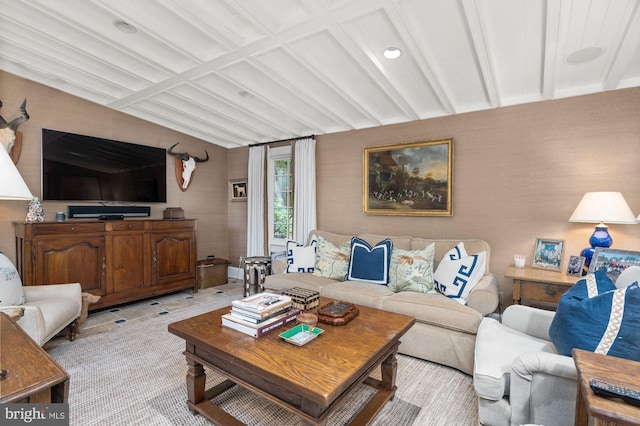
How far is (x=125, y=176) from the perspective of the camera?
4129mm

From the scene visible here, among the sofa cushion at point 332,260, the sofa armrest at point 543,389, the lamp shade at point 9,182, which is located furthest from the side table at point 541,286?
the lamp shade at point 9,182

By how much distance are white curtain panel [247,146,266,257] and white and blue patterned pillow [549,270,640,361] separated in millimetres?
4038

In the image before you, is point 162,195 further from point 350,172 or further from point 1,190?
point 1,190

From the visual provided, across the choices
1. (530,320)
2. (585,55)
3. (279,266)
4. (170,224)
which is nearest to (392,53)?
(585,55)

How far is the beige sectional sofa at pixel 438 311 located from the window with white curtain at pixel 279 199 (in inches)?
70.3

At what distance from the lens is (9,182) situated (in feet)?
3.55

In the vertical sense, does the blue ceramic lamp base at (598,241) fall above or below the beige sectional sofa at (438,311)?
above

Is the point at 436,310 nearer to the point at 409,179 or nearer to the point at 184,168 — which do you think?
the point at 409,179

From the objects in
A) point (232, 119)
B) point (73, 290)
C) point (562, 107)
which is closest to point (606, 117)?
point (562, 107)

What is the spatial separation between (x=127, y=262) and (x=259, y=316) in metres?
2.81

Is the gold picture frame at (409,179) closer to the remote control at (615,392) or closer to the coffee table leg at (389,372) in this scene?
the coffee table leg at (389,372)

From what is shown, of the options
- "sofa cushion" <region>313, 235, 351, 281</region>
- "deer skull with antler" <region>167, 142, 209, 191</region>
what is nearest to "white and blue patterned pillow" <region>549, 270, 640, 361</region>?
"sofa cushion" <region>313, 235, 351, 281</region>

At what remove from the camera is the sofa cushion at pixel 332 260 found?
11.3 feet

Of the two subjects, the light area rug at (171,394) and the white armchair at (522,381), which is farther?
the light area rug at (171,394)
